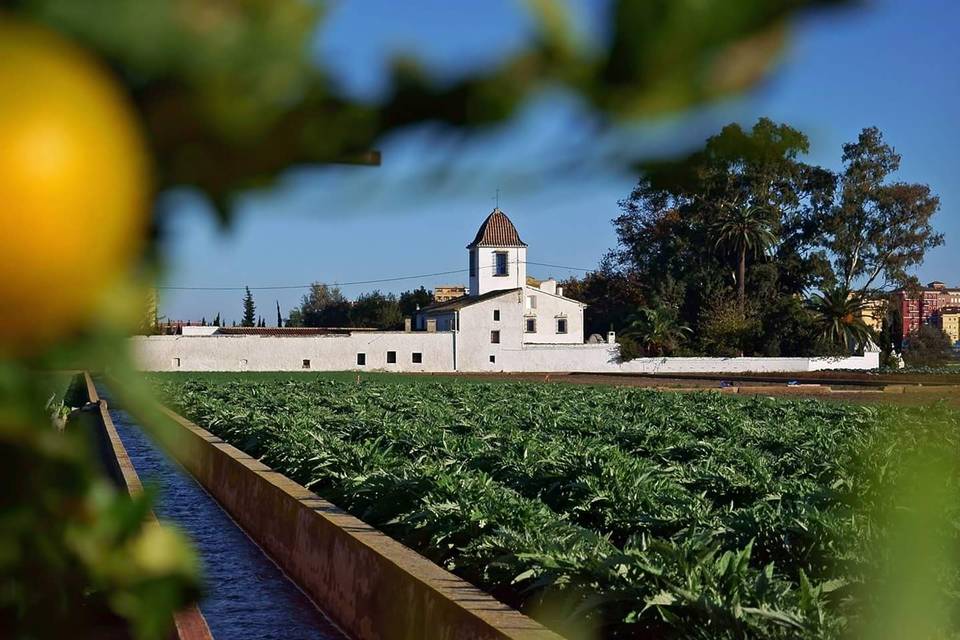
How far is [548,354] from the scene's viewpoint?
6394 cm

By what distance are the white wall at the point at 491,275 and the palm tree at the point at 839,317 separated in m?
17.9

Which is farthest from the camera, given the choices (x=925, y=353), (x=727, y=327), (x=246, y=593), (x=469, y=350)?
(x=925, y=353)

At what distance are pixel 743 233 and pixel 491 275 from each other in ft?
52.5

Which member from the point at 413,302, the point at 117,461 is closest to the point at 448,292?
the point at 413,302

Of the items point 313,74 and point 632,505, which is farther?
point 632,505

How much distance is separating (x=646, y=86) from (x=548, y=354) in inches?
2501

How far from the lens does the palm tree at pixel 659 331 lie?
66.8 meters

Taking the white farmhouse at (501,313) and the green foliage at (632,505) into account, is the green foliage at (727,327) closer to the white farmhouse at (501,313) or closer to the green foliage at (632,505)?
the white farmhouse at (501,313)

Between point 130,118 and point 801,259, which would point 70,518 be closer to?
point 130,118

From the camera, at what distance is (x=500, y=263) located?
7119 centimetres

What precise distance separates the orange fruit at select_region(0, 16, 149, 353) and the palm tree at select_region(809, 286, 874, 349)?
67.0 metres


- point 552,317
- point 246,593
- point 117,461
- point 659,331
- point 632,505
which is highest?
point 552,317

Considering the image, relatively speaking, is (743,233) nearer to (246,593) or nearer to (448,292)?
(448,292)

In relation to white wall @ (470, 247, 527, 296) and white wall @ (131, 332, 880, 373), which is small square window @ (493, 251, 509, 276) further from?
white wall @ (131, 332, 880, 373)
